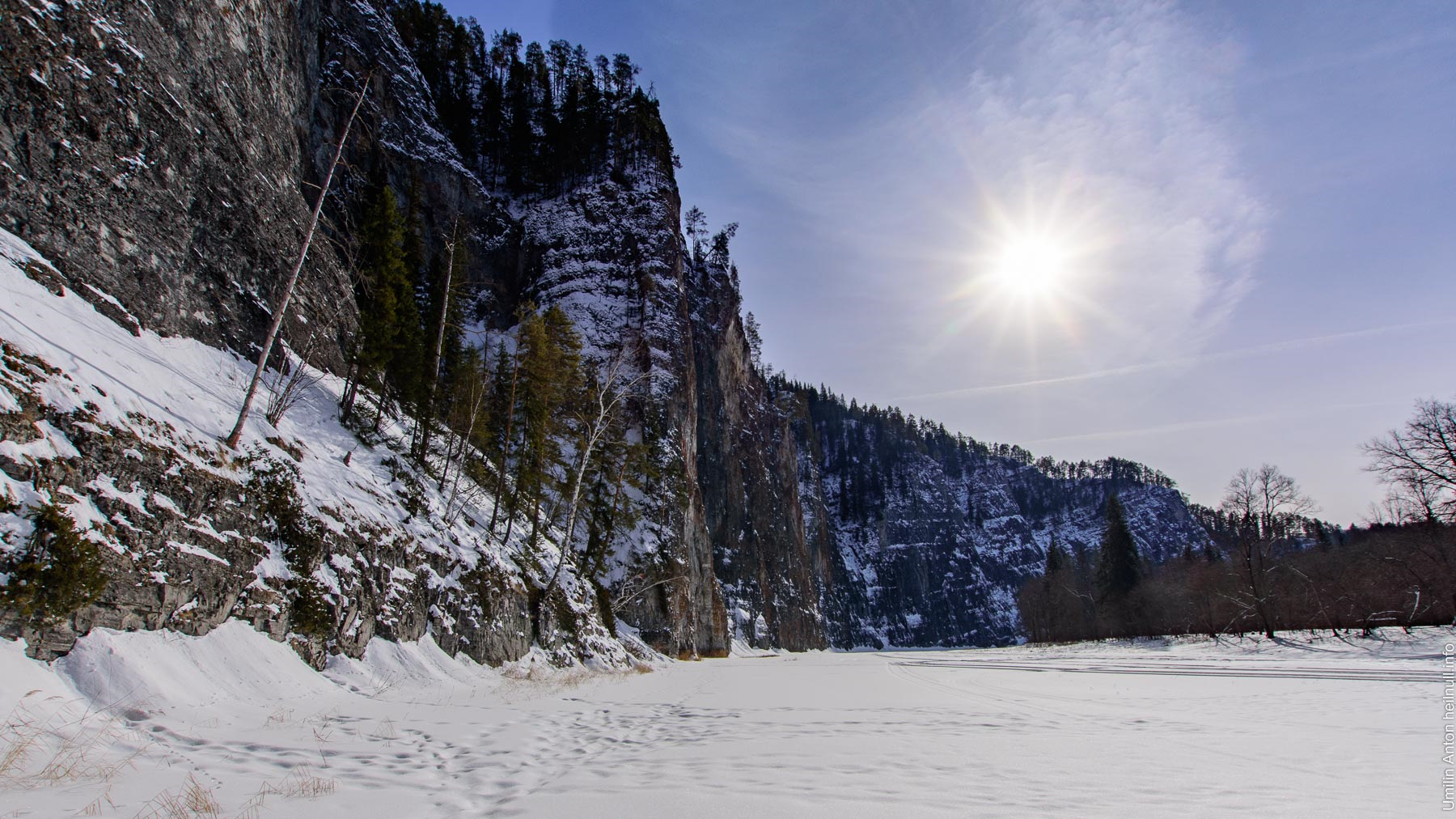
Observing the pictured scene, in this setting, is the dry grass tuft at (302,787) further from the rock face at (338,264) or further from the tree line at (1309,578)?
the tree line at (1309,578)

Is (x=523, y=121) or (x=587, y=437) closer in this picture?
(x=587, y=437)

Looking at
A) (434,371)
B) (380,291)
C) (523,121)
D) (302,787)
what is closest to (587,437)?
(434,371)

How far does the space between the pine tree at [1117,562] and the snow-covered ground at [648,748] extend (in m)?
53.8

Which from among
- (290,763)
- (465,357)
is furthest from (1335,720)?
(465,357)

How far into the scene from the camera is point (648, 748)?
6.55 meters

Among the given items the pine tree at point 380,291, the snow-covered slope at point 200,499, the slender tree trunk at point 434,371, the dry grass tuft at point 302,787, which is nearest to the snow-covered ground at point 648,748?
the dry grass tuft at point 302,787

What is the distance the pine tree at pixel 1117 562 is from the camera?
5719 centimetres

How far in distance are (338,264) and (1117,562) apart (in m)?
67.9

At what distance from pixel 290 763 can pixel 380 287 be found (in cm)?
2114

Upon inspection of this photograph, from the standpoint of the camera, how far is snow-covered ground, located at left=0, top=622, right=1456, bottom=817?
13.0 feet

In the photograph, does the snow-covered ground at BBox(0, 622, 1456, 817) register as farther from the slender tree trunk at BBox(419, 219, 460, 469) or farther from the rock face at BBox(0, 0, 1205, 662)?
the slender tree trunk at BBox(419, 219, 460, 469)

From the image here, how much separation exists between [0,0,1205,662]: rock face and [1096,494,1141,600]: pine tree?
3371cm

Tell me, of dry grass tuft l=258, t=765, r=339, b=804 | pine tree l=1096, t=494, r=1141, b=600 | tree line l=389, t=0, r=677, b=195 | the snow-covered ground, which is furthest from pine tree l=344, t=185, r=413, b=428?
pine tree l=1096, t=494, r=1141, b=600

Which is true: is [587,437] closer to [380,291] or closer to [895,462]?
[380,291]
